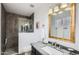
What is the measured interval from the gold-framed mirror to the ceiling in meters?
0.18

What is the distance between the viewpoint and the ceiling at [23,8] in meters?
1.54

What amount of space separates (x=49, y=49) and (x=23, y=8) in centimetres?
75

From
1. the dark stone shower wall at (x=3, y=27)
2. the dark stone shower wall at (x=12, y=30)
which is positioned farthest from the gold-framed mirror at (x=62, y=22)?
the dark stone shower wall at (x=3, y=27)

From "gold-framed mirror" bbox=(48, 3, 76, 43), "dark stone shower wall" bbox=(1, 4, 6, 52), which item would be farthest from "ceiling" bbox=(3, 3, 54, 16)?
"gold-framed mirror" bbox=(48, 3, 76, 43)

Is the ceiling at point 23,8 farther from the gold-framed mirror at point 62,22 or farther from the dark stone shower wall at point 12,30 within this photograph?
the gold-framed mirror at point 62,22

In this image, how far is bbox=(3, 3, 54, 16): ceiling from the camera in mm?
1540

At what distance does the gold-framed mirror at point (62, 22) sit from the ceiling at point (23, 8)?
179 millimetres

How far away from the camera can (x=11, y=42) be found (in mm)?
1575

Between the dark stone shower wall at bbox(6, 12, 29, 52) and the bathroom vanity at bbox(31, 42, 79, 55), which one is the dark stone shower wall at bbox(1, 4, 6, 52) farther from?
the bathroom vanity at bbox(31, 42, 79, 55)

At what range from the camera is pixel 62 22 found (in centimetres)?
156

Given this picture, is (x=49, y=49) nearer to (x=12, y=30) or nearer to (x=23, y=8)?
(x=12, y=30)

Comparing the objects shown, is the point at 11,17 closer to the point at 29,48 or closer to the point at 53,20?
the point at 29,48
